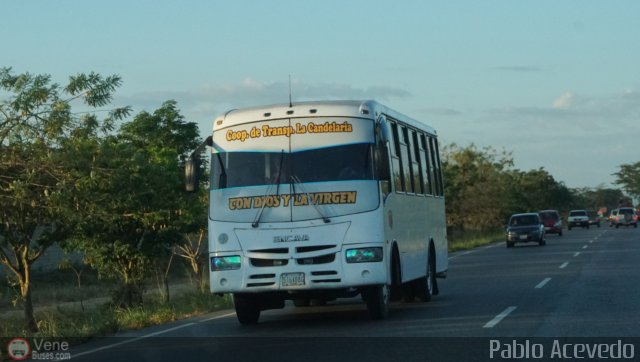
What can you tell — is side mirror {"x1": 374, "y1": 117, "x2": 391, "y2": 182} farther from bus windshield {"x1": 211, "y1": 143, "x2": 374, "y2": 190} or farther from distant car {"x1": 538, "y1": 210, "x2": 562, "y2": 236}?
distant car {"x1": 538, "y1": 210, "x2": 562, "y2": 236}

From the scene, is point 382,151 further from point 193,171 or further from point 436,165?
point 436,165

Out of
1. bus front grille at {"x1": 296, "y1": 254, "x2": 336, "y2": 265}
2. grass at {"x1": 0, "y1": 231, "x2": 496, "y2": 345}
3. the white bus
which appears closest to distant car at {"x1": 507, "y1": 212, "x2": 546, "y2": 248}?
grass at {"x1": 0, "y1": 231, "x2": 496, "y2": 345}

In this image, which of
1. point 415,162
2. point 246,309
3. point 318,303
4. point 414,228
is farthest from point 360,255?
point 318,303

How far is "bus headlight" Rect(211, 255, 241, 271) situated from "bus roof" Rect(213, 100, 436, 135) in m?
1.93

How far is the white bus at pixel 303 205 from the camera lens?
13.6 meters

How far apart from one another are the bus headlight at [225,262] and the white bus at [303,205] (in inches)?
0.5

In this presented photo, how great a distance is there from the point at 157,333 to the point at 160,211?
9048mm

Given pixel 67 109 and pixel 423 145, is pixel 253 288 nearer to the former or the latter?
pixel 67 109

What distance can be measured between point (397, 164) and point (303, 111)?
1983mm

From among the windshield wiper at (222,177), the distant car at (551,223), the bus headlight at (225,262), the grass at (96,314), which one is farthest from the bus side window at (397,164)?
the distant car at (551,223)

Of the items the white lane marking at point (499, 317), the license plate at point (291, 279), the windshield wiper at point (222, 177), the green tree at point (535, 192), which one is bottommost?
the white lane marking at point (499, 317)

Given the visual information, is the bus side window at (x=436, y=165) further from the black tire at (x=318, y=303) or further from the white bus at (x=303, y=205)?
the white bus at (x=303, y=205)

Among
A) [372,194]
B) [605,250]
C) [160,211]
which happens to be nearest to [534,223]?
[605,250]

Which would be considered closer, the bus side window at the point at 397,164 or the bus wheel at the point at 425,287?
the bus side window at the point at 397,164
